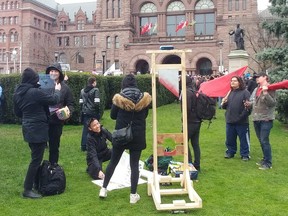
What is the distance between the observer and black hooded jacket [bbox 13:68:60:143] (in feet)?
21.9

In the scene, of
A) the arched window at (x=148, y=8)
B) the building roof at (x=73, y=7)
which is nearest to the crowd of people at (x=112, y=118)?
the arched window at (x=148, y=8)

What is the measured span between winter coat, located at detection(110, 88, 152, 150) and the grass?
42.7 inches

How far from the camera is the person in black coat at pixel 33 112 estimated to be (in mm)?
6684

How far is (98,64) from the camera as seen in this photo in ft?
186

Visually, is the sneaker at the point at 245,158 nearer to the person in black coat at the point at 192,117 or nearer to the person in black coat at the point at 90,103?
the person in black coat at the point at 192,117

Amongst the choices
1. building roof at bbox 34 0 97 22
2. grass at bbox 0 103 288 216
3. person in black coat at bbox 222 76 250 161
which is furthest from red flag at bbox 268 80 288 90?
building roof at bbox 34 0 97 22

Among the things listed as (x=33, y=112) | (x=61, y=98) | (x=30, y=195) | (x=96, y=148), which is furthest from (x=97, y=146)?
(x=33, y=112)

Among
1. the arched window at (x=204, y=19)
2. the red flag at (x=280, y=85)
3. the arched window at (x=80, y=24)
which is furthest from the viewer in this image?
the arched window at (x=80, y=24)

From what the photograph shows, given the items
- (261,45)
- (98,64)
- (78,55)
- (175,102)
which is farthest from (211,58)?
(78,55)

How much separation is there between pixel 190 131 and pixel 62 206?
325cm

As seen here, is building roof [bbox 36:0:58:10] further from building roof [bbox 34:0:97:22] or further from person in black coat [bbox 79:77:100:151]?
person in black coat [bbox 79:77:100:151]

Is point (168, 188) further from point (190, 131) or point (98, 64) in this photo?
point (98, 64)

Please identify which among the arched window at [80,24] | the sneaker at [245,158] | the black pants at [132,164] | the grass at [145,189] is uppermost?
the arched window at [80,24]

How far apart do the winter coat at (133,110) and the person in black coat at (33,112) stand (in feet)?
3.70
